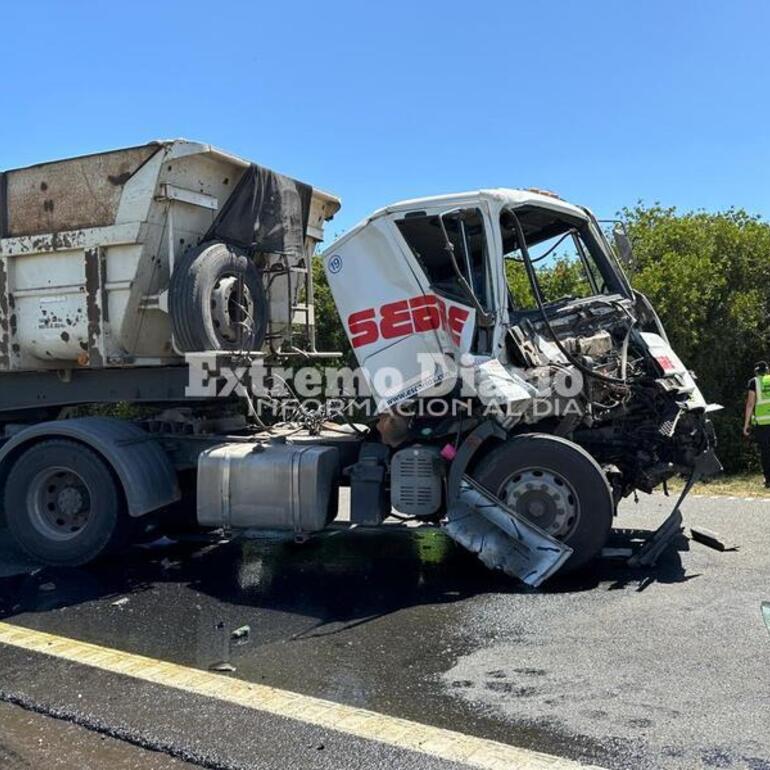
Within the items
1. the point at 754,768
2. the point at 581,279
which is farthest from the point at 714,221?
the point at 754,768

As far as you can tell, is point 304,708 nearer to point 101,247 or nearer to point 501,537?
point 501,537

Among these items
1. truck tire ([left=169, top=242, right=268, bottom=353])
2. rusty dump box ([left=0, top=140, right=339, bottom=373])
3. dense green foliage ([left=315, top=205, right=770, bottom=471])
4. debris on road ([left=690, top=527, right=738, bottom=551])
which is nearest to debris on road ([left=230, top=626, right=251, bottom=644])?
truck tire ([left=169, top=242, right=268, bottom=353])

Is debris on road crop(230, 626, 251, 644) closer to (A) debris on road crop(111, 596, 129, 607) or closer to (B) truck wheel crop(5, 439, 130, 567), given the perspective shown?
(A) debris on road crop(111, 596, 129, 607)

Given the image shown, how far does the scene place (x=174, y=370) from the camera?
694cm

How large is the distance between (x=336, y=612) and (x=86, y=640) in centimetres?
151

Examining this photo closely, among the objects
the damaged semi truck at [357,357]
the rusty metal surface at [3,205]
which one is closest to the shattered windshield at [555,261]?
the damaged semi truck at [357,357]

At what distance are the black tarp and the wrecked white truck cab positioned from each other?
46.5 inches

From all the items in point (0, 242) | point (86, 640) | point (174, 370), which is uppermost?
point (0, 242)

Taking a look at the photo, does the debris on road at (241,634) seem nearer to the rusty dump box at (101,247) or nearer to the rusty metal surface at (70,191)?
the rusty dump box at (101,247)

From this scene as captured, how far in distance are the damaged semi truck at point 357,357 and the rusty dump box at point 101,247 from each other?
0.02 m

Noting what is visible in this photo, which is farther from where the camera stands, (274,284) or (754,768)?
(274,284)

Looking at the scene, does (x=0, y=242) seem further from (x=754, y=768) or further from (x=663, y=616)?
(x=754, y=768)

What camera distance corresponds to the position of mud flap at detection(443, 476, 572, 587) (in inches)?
213

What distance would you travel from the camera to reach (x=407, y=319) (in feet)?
19.5
